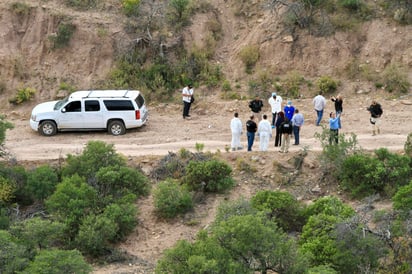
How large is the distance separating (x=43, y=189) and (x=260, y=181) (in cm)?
651

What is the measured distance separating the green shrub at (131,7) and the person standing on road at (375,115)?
11326 millimetres

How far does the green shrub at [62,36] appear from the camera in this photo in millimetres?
→ 30438

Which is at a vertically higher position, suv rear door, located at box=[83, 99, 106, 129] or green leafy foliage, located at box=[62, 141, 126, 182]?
suv rear door, located at box=[83, 99, 106, 129]

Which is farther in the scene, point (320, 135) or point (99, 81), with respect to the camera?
point (99, 81)

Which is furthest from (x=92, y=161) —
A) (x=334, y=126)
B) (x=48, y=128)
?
(x=334, y=126)

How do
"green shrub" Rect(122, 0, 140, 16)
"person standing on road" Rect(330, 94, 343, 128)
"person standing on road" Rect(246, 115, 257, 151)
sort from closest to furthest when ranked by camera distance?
"person standing on road" Rect(246, 115, 257, 151) < "person standing on road" Rect(330, 94, 343, 128) < "green shrub" Rect(122, 0, 140, 16)

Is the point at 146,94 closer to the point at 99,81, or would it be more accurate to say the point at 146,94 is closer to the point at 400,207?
the point at 99,81

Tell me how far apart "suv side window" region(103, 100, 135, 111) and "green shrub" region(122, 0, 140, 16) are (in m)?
6.21

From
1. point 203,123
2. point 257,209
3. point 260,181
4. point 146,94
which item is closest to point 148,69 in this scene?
point 146,94

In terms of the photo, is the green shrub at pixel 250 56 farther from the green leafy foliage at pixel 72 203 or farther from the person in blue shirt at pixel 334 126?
the green leafy foliage at pixel 72 203

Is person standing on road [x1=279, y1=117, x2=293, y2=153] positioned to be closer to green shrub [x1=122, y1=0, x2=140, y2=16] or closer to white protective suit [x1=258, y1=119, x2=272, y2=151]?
white protective suit [x1=258, y1=119, x2=272, y2=151]

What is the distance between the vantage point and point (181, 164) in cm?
2338

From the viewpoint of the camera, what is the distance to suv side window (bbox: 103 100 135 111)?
26094 mm

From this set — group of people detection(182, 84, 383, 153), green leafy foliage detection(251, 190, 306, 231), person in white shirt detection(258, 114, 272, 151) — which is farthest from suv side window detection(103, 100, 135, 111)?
green leafy foliage detection(251, 190, 306, 231)
